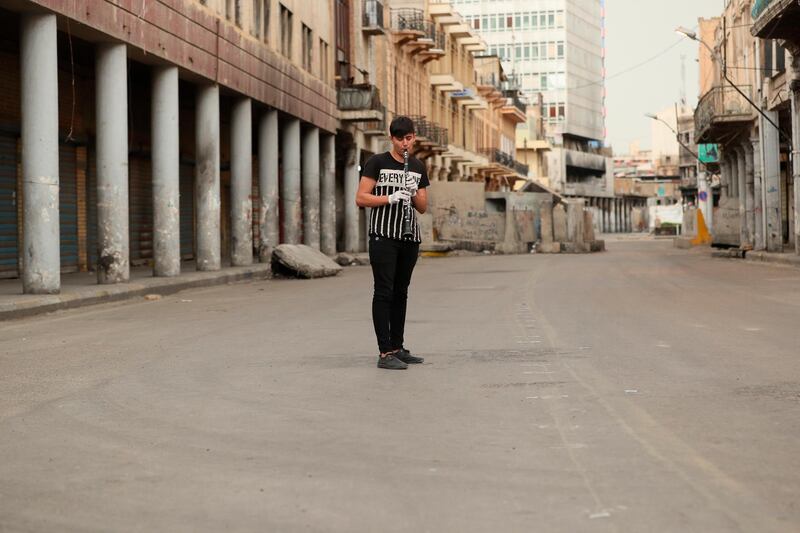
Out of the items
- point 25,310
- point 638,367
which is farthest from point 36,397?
point 25,310

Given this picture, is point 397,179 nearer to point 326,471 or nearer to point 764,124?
point 326,471

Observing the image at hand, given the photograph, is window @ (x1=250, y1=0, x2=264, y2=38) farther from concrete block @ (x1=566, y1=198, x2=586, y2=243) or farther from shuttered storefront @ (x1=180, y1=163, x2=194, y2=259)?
concrete block @ (x1=566, y1=198, x2=586, y2=243)

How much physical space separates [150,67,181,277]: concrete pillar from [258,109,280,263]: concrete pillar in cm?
915

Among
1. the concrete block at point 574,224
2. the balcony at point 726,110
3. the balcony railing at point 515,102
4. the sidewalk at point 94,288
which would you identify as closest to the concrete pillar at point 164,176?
the sidewalk at point 94,288

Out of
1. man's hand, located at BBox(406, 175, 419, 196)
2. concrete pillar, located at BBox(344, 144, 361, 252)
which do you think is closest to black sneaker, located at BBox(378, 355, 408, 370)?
man's hand, located at BBox(406, 175, 419, 196)

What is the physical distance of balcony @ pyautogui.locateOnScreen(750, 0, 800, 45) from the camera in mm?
29297

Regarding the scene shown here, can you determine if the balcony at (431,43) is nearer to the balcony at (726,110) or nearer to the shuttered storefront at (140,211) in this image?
the balcony at (726,110)

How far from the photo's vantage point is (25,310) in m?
15.6

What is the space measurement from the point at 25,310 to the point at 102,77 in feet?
23.5

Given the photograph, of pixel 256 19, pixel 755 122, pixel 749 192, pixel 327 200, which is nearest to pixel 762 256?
pixel 755 122

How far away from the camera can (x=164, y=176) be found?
965 inches

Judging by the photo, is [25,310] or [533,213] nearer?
[25,310]

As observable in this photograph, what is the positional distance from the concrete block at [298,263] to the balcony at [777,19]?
13.2 meters

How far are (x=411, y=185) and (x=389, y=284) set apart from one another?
32.8 inches
